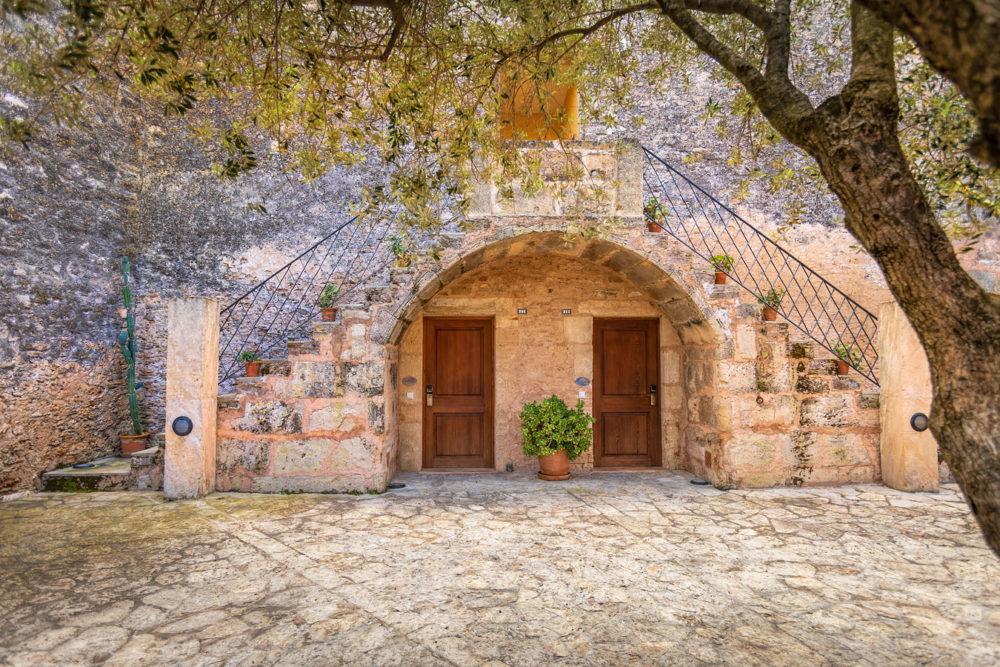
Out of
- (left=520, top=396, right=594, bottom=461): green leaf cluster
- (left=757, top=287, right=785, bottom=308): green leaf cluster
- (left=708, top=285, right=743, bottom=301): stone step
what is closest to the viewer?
(left=708, top=285, right=743, bottom=301): stone step

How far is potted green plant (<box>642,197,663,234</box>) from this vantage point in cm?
597

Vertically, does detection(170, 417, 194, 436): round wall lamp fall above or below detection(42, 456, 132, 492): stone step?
above

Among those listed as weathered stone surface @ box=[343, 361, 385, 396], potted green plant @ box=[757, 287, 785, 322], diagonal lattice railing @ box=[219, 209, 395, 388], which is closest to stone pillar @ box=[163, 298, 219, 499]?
weathered stone surface @ box=[343, 361, 385, 396]

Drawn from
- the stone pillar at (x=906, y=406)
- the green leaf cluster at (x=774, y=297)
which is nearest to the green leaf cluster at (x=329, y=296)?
the green leaf cluster at (x=774, y=297)

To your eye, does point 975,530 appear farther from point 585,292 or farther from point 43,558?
point 43,558

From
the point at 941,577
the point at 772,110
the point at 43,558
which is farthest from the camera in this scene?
the point at 43,558

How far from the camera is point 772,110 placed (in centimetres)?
237

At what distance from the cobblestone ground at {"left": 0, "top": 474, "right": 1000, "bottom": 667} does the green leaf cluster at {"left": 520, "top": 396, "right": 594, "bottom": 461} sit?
1.14m

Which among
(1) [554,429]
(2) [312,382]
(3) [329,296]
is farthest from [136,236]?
(1) [554,429]

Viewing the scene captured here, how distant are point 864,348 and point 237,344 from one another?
28.1ft

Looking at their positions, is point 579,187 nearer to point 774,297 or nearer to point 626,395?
point 626,395

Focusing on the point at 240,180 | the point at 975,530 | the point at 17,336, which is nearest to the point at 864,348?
the point at 975,530

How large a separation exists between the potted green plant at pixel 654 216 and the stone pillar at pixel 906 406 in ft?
8.06

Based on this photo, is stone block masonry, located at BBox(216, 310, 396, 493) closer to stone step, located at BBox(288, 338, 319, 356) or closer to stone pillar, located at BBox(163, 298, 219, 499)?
stone step, located at BBox(288, 338, 319, 356)
